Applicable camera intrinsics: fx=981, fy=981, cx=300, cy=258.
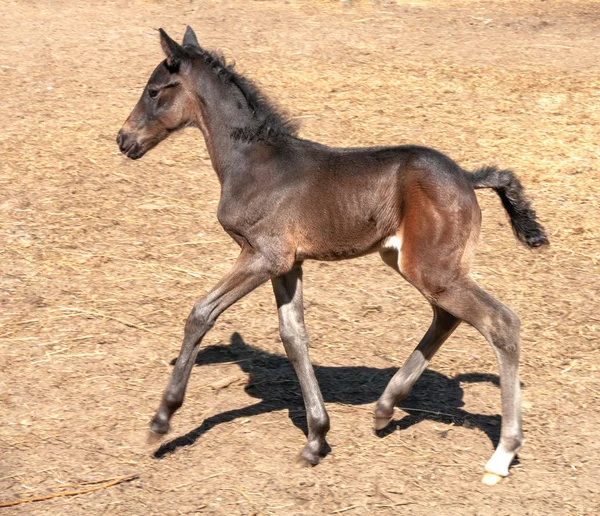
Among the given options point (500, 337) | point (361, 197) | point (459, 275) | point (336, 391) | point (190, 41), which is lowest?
point (336, 391)

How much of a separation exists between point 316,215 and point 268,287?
2.19 m

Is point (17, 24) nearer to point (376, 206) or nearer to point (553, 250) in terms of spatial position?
point (553, 250)

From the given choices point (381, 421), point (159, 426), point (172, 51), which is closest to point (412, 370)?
point (381, 421)

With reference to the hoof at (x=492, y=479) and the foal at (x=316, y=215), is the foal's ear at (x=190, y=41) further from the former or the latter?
the hoof at (x=492, y=479)

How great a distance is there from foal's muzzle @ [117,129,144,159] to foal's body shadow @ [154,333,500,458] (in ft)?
4.69

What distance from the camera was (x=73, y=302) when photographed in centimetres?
680

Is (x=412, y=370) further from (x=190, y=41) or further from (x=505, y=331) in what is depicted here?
(x=190, y=41)

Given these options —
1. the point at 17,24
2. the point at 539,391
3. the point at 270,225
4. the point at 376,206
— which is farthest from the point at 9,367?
the point at 17,24

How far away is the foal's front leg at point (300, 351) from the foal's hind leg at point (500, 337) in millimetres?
832

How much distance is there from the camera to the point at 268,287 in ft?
23.7

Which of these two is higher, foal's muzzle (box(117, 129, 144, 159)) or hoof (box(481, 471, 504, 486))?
foal's muzzle (box(117, 129, 144, 159))

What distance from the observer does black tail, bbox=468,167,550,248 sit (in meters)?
5.11

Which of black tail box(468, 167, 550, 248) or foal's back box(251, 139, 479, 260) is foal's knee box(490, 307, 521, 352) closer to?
foal's back box(251, 139, 479, 260)

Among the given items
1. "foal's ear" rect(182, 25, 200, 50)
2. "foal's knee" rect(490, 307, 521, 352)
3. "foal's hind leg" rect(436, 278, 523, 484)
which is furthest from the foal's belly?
"foal's ear" rect(182, 25, 200, 50)
